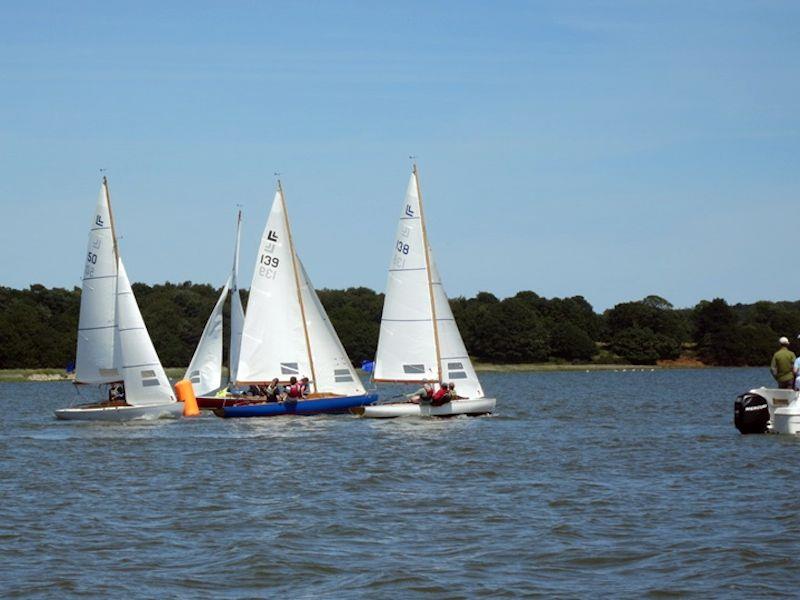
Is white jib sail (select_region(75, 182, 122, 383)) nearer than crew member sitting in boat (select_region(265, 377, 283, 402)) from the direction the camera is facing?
No

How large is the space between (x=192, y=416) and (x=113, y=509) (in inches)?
1052

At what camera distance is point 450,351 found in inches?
1770

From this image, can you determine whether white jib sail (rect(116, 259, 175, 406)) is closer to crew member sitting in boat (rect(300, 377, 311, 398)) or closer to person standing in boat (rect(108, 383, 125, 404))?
person standing in boat (rect(108, 383, 125, 404))

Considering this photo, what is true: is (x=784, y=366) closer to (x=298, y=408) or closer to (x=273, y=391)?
(x=298, y=408)

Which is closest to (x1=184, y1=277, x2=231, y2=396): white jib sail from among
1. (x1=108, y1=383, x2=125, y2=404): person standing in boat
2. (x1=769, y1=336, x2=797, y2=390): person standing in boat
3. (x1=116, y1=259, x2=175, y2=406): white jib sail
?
(x1=108, y1=383, x2=125, y2=404): person standing in boat

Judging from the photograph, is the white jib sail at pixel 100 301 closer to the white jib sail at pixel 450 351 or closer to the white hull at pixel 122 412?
the white hull at pixel 122 412

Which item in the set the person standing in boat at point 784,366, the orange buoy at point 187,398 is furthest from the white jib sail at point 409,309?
the person standing in boat at point 784,366

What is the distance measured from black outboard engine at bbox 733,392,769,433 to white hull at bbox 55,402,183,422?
775 inches

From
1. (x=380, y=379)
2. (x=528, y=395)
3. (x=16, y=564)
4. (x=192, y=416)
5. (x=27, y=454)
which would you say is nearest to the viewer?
(x=16, y=564)

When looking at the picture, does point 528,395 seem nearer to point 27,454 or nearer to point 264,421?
point 264,421

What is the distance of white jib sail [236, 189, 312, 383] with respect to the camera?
48812mm

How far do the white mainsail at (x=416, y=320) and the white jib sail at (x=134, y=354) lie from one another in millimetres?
7612

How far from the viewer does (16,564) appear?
1897cm

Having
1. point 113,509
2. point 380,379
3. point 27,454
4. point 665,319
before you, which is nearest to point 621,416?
point 380,379
